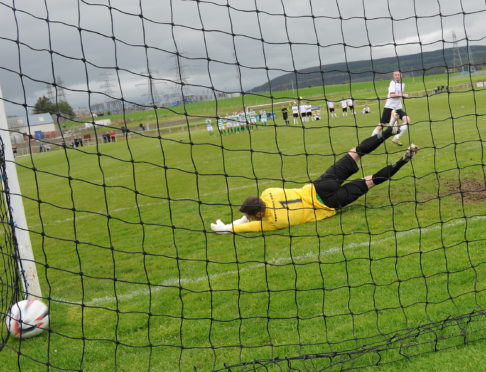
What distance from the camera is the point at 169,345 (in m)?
3.16

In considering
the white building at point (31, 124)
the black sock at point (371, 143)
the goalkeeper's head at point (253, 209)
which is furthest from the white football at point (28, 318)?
the white building at point (31, 124)

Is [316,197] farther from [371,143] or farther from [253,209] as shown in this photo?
[371,143]

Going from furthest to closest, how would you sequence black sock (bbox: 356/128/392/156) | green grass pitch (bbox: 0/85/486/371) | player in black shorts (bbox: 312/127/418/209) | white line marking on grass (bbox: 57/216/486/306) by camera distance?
1. black sock (bbox: 356/128/392/156)
2. player in black shorts (bbox: 312/127/418/209)
3. white line marking on grass (bbox: 57/216/486/306)
4. green grass pitch (bbox: 0/85/486/371)

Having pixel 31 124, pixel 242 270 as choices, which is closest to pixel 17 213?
pixel 242 270

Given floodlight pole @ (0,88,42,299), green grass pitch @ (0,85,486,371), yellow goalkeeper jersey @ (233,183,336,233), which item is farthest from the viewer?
yellow goalkeeper jersey @ (233,183,336,233)

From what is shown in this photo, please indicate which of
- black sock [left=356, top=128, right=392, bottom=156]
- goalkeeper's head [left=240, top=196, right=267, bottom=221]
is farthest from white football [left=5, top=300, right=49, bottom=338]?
black sock [left=356, top=128, right=392, bottom=156]

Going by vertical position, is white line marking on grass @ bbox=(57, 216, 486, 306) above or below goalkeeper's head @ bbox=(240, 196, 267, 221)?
below

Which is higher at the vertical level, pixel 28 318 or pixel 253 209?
pixel 253 209

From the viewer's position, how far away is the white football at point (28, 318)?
3693mm

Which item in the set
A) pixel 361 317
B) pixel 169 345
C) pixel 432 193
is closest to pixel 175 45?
pixel 169 345

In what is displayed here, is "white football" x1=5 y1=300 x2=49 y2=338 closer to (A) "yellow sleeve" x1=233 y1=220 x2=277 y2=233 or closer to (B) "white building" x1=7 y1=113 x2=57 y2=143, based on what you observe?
(A) "yellow sleeve" x1=233 y1=220 x2=277 y2=233

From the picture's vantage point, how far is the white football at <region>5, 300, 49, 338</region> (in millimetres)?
3693

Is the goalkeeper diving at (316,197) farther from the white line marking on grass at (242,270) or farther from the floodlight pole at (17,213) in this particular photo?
the floodlight pole at (17,213)

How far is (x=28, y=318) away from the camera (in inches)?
147
